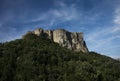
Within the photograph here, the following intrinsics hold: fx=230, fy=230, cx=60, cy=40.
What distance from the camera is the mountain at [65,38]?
163125mm

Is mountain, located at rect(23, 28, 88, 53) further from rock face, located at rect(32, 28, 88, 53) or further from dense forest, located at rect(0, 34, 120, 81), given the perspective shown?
dense forest, located at rect(0, 34, 120, 81)

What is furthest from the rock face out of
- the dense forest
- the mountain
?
the dense forest

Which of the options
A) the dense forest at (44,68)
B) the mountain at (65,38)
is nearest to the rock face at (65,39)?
the mountain at (65,38)

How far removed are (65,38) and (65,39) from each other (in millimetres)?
717

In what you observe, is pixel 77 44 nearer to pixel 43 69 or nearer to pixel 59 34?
pixel 59 34

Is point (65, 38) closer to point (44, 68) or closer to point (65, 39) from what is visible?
point (65, 39)

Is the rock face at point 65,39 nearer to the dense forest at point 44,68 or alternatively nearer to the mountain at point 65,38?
the mountain at point 65,38

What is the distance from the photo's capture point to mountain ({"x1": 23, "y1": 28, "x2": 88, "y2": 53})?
535 feet

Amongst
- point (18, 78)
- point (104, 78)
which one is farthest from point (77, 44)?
point (18, 78)

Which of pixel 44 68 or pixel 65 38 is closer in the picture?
pixel 44 68

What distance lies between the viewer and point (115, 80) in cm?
9131

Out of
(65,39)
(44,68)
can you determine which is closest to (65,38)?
(65,39)

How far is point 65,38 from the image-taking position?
16462cm

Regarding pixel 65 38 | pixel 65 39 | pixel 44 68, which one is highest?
pixel 65 38
